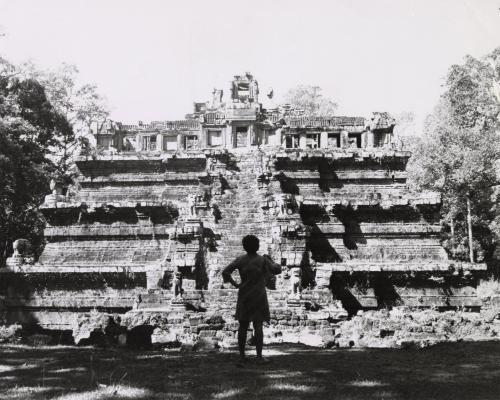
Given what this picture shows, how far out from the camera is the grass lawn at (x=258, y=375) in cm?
555

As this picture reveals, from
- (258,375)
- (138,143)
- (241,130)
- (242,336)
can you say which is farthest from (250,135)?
(258,375)

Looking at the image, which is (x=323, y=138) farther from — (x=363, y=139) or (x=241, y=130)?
(x=241, y=130)

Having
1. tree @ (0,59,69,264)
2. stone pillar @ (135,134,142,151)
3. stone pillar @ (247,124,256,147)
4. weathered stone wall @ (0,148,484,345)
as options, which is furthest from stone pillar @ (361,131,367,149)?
tree @ (0,59,69,264)

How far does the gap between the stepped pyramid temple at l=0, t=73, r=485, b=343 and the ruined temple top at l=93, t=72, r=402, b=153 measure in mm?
6584

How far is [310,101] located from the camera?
4675 centimetres

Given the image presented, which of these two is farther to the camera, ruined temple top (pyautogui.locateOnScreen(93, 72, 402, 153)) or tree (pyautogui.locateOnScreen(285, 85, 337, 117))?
tree (pyautogui.locateOnScreen(285, 85, 337, 117))

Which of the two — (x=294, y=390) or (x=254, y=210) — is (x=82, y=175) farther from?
(x=294, y=390)

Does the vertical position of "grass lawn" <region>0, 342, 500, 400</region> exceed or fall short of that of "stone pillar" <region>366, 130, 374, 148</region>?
it falls short

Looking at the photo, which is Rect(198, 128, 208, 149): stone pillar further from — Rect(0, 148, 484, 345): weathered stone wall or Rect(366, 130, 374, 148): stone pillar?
Rect(366, 130, 374, 148): stone pillar

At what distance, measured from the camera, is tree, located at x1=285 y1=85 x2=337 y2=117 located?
152 feet

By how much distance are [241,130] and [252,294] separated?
81.0ft

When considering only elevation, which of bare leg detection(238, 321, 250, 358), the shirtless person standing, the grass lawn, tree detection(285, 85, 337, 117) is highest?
tree detection(285, 85, 337, 117)

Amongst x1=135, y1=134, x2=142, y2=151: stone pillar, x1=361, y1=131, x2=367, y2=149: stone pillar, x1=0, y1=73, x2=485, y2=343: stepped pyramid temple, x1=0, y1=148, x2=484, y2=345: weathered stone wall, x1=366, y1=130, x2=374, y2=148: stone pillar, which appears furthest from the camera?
x1=135, y1=134, x2=142, y2=151: stone pillar

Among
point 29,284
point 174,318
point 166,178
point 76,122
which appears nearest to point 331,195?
point 166,178
